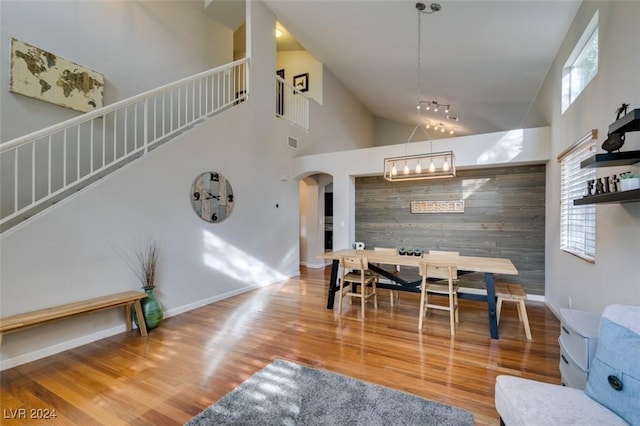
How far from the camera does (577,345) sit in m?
1.79

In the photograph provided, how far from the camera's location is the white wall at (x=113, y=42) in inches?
141

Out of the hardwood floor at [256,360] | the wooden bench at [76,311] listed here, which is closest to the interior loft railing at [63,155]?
the wooden bench at [76,311]

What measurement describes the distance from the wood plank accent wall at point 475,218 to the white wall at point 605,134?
92 cm

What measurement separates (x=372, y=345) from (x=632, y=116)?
2745 mm

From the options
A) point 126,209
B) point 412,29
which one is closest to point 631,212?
point 412,29

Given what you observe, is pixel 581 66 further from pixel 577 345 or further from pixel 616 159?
pixel 577 345

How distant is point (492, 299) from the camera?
10.8 ft

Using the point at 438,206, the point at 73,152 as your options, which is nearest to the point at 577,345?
the point at 438,206

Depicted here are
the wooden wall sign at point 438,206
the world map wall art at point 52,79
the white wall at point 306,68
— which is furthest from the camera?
the white wall at point 306,68

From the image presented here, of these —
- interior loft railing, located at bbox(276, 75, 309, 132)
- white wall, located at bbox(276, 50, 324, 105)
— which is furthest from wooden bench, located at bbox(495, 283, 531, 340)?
white wall, located at bbox(276, 50, 324, 105)

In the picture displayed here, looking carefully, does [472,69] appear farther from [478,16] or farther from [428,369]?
[428,369]

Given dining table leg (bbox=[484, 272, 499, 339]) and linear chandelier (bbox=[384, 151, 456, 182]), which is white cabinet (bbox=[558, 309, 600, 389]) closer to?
dining table leg (bbox=[484, 272, 499, 339])

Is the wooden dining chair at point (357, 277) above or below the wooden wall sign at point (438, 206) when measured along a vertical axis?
below

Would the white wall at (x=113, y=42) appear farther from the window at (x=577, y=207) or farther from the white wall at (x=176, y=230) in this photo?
the window at (x=577, y=207)
